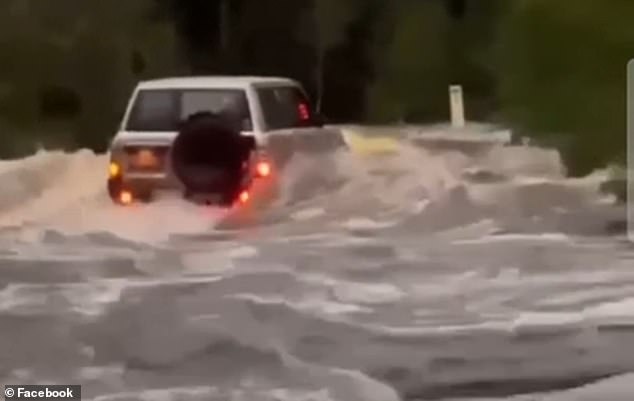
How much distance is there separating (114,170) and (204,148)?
0.39 feet

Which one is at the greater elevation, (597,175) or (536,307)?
(597,175)

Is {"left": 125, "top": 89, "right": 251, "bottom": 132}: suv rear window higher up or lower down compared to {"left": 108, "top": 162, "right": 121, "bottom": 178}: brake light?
higher up

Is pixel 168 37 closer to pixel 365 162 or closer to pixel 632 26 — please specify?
pixel 365 162

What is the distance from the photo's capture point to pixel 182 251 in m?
2.25

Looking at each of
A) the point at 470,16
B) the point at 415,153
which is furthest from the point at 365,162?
the point at 470,16

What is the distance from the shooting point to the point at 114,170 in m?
2.26

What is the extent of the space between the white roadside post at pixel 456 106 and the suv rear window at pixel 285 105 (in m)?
0.18

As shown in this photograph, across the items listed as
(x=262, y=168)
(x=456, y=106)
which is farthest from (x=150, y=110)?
(x=456, y=106)

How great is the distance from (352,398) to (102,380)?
0.32 metres

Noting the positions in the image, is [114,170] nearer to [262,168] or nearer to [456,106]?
[262,168]

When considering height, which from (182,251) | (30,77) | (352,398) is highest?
(30,77)

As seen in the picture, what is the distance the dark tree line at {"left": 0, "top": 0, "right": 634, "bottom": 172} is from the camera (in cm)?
224

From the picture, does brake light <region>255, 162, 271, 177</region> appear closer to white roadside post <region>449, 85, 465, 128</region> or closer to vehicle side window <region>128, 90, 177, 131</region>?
vehicle side window <region>128, 90, 177, 131</region>

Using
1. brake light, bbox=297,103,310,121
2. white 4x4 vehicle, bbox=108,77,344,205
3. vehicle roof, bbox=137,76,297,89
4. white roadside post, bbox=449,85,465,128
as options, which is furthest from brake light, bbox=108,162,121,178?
white roadside post, bbox=449,85,465,128
